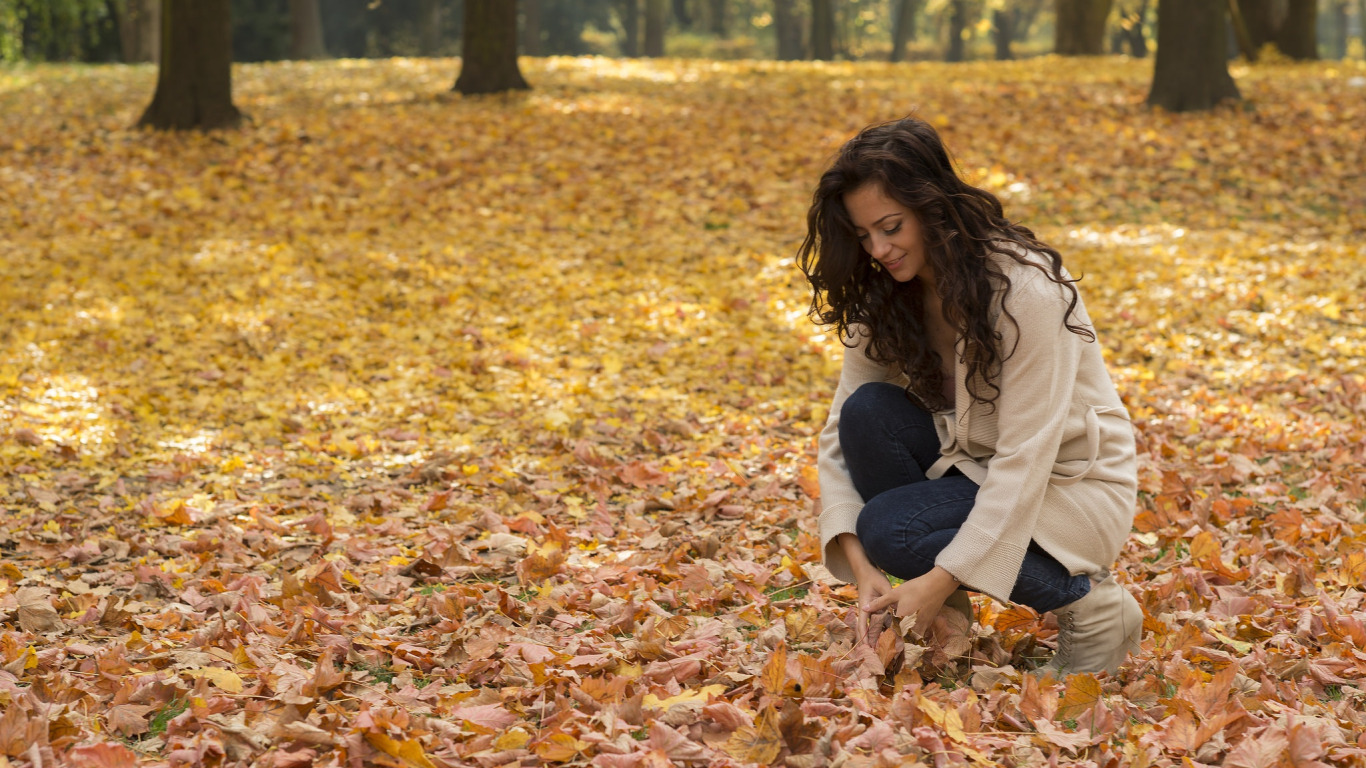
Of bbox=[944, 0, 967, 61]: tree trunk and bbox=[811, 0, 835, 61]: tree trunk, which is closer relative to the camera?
bbox=[811, 0, 835, 61]: tree trunk

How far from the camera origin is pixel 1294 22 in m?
15.4

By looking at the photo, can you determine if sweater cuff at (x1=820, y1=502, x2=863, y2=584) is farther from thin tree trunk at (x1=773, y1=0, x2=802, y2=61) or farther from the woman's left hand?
thin tree trunk at (x1=773, y1=0, x2=802, y2=61)

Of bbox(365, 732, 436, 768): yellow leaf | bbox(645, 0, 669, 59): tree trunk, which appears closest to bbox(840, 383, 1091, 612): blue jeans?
bbox(365, 732, 436, 768): yellow leaf

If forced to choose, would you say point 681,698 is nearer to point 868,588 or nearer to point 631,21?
point 868,588

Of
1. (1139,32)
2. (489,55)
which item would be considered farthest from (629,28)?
(489,55)

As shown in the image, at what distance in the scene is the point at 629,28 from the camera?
32250 millimetres

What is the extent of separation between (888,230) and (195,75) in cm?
1058

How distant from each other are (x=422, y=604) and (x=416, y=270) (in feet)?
16.8

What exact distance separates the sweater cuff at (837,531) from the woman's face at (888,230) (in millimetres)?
642

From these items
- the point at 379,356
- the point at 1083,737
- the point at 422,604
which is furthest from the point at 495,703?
the point at 379,356

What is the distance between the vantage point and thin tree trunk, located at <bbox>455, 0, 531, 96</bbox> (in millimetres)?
12922

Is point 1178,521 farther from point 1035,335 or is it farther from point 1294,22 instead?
point 1294,22

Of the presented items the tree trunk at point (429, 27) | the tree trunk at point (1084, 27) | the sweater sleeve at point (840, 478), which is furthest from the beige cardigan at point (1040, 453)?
the tree trunk at point (429, 27)

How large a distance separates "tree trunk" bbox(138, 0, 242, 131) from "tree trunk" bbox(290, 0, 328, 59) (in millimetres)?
10563
